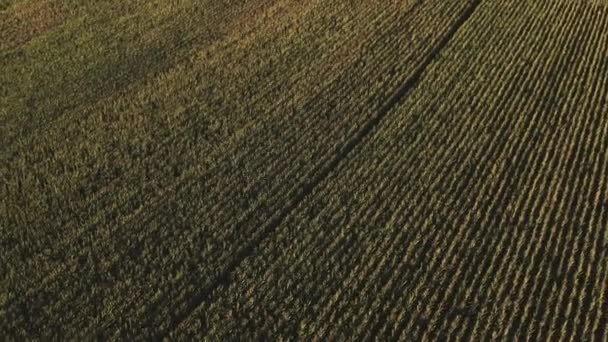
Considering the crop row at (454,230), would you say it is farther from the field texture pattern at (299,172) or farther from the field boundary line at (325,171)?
the field boundary line at (325,171)

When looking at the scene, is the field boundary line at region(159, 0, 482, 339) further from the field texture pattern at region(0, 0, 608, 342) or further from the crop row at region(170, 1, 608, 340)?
the crop row at region(170, 1, 608, 340)

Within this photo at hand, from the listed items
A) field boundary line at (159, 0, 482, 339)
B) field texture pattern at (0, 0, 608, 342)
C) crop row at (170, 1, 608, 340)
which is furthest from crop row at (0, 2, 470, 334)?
crop row at (170, 1, 608, 340)

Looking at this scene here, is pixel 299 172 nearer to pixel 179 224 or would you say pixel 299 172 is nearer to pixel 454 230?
pixel 179 224

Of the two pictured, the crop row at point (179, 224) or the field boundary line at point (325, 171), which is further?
the field boundary line at point (325, 171)

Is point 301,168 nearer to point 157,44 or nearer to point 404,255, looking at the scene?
point 404,255

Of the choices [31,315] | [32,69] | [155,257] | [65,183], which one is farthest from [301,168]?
[32,69]

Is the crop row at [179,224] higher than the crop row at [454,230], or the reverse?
the crop row at [179,224]

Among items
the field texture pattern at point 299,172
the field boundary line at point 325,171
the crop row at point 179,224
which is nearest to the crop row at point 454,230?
the field texture pattern at point 299,172

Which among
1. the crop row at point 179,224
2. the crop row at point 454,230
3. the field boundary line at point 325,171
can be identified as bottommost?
the crop row at point 454,230
